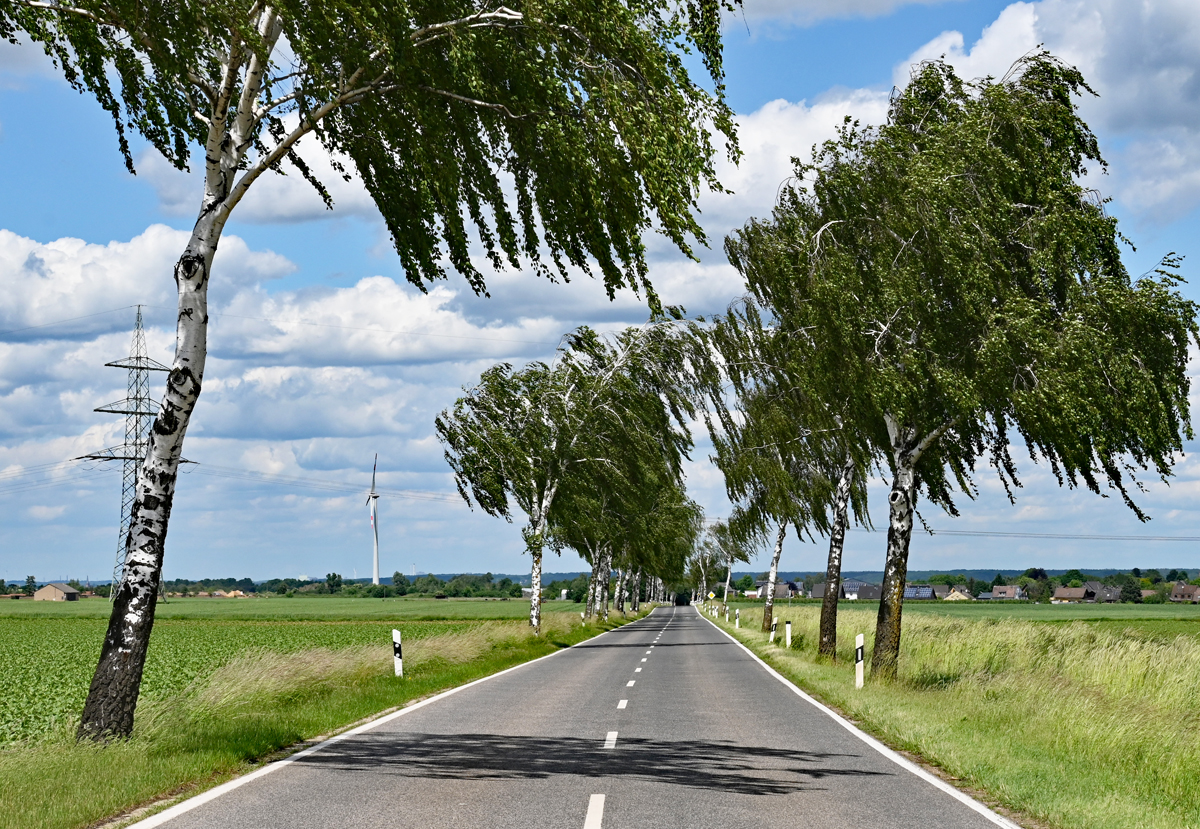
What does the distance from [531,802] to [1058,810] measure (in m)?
4.10

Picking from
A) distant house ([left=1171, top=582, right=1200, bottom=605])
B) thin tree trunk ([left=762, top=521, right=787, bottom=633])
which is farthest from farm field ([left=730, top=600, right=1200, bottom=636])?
distant house ([left=1171, top=582, right=1200, bottom=605])

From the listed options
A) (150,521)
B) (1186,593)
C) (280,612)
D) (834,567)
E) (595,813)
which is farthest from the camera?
(1186,593)

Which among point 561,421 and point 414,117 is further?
point 561,421

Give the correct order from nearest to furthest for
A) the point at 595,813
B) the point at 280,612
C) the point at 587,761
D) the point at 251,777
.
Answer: the point at 595,813
the point at 251,777
the point at 587,761
the point at 280,612

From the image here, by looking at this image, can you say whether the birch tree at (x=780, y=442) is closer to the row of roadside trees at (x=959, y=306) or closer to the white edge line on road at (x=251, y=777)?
the row of roadside trees at (x=959, y=306)

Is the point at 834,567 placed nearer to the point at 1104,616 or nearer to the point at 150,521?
the point at 150,521

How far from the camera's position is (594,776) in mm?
10109

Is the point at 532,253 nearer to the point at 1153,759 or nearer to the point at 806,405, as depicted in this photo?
the point at 1153,759

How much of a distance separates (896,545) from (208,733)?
1402cm

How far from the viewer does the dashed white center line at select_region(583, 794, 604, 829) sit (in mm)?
7805

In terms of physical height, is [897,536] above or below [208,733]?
above

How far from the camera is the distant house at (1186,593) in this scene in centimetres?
17525

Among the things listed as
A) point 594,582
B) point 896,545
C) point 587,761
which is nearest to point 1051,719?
point 587,761

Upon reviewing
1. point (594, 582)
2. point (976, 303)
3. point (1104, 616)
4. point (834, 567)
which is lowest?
point (1104, 616)
